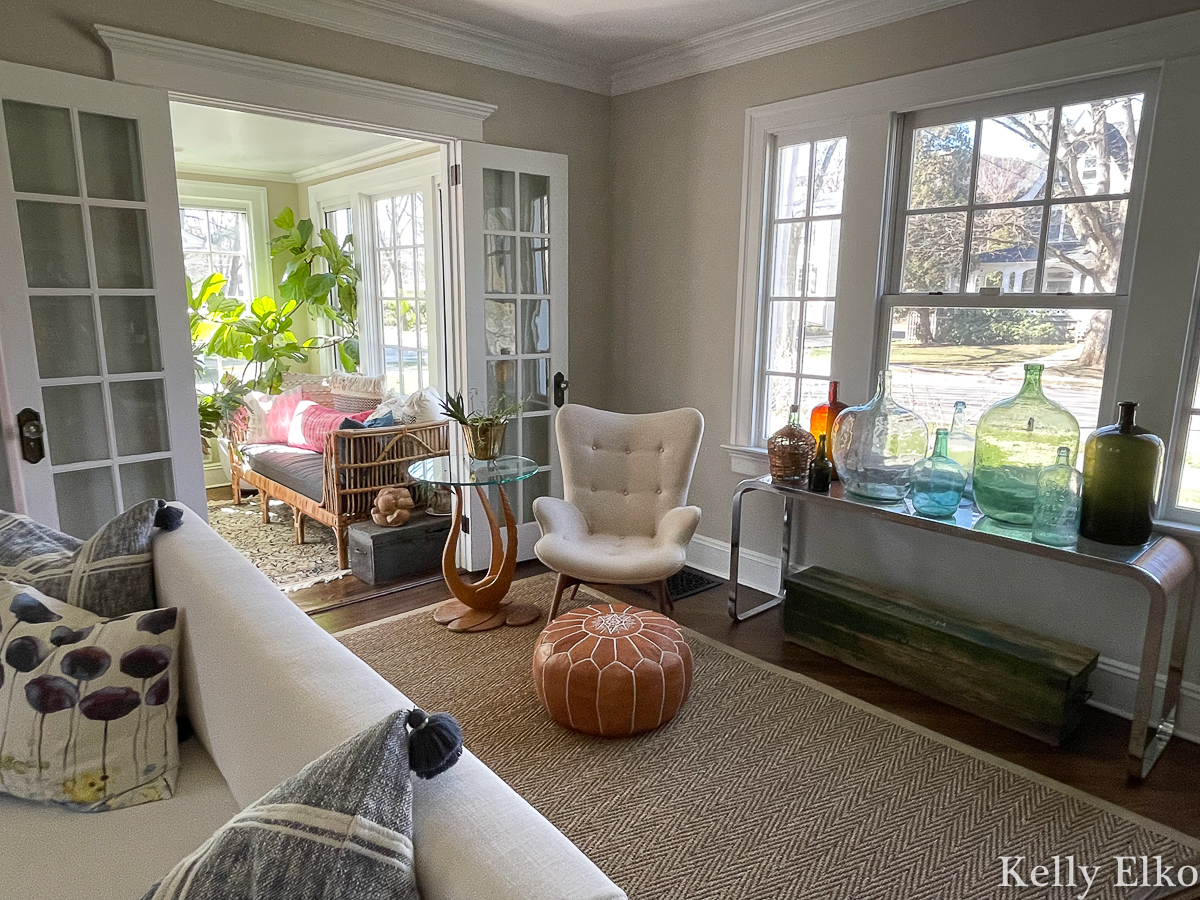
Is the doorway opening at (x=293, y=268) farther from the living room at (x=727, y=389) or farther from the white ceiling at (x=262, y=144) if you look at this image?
the living room at (x=727, y=389)

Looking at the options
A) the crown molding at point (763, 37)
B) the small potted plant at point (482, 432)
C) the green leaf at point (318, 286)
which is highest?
the crown molding at point (763, 37)

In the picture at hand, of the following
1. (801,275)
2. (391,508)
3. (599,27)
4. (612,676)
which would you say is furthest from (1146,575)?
(391,508)

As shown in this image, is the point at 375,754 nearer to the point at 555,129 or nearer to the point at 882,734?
the point at 882,734

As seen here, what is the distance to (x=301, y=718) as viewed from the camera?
115 centimetres

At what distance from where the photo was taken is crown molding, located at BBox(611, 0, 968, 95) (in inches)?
111

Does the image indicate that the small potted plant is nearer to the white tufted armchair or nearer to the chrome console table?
the white tufted armchair

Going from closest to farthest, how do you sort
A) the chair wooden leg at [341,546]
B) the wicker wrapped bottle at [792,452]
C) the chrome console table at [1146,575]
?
1. the chrome console table at [1146,575]
2. the wicker wrapped bottle at [792,452]
3. the chair wooden leg at [341,546]

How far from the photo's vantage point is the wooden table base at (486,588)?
10.5ft

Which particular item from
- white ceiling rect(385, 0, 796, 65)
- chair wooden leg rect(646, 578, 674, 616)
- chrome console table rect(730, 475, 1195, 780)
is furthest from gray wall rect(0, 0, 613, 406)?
chrome console table rect(730, 475, 1195, 780)

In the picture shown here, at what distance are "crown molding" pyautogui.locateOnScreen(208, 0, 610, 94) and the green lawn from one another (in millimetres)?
2121

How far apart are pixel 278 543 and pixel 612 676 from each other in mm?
2879

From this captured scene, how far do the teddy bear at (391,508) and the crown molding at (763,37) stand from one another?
2.43 metres

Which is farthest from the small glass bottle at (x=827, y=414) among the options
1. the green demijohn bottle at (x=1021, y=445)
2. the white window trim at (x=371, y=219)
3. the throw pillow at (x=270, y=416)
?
the throw pillow at (x=270, y=416)

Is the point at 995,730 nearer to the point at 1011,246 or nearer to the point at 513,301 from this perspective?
the point at 1011,246
